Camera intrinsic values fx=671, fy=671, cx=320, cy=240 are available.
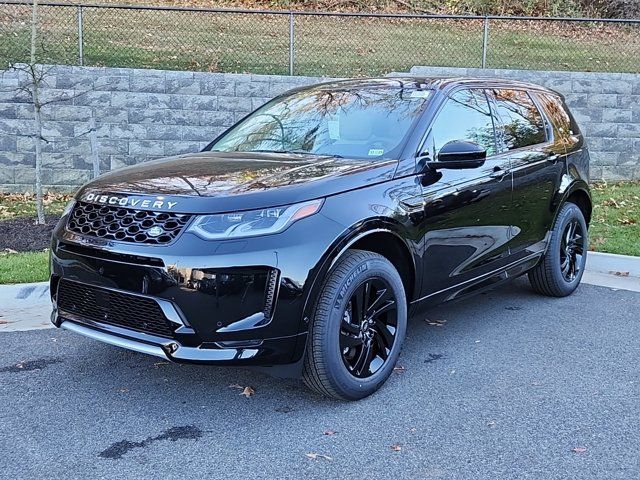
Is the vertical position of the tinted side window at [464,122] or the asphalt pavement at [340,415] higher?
the tinted side window at [464,122]

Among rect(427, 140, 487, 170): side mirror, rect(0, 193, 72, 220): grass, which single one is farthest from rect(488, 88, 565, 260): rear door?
rect(0, 193, 72, 220): grass

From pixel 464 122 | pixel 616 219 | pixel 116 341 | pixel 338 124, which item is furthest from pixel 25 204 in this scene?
pixel 616 219

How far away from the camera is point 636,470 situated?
3141 mm

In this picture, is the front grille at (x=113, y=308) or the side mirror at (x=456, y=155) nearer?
the front grille at (x=113, y=308)

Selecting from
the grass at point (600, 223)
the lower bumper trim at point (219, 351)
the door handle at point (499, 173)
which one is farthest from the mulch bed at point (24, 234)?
the door handle at point (499, 173)

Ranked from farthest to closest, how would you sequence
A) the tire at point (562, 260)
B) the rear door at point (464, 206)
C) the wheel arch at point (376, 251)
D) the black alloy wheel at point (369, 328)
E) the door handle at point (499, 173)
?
the tire at point (562, 260) → the door handle at point (499, 173) → the rear door at point (464, 206) → the black alloy wheel at point (369, 328) → the wheel arch at point (376, 251)

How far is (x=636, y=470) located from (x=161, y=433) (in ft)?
7.61

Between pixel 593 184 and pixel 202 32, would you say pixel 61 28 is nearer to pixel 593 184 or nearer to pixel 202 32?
pixel 202 32

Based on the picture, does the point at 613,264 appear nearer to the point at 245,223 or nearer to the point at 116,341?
the point at 245,223

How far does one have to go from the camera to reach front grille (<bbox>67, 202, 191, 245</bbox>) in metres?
3.33

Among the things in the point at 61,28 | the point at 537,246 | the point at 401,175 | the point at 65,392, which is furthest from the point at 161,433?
the point at 61,28

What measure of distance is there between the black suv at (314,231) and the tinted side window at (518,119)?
20 millimetres

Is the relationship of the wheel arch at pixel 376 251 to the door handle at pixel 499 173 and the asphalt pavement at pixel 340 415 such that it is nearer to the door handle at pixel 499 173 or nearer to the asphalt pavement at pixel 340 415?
the asphalt pavement at pixel 340 415

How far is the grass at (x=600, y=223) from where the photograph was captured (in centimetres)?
591
